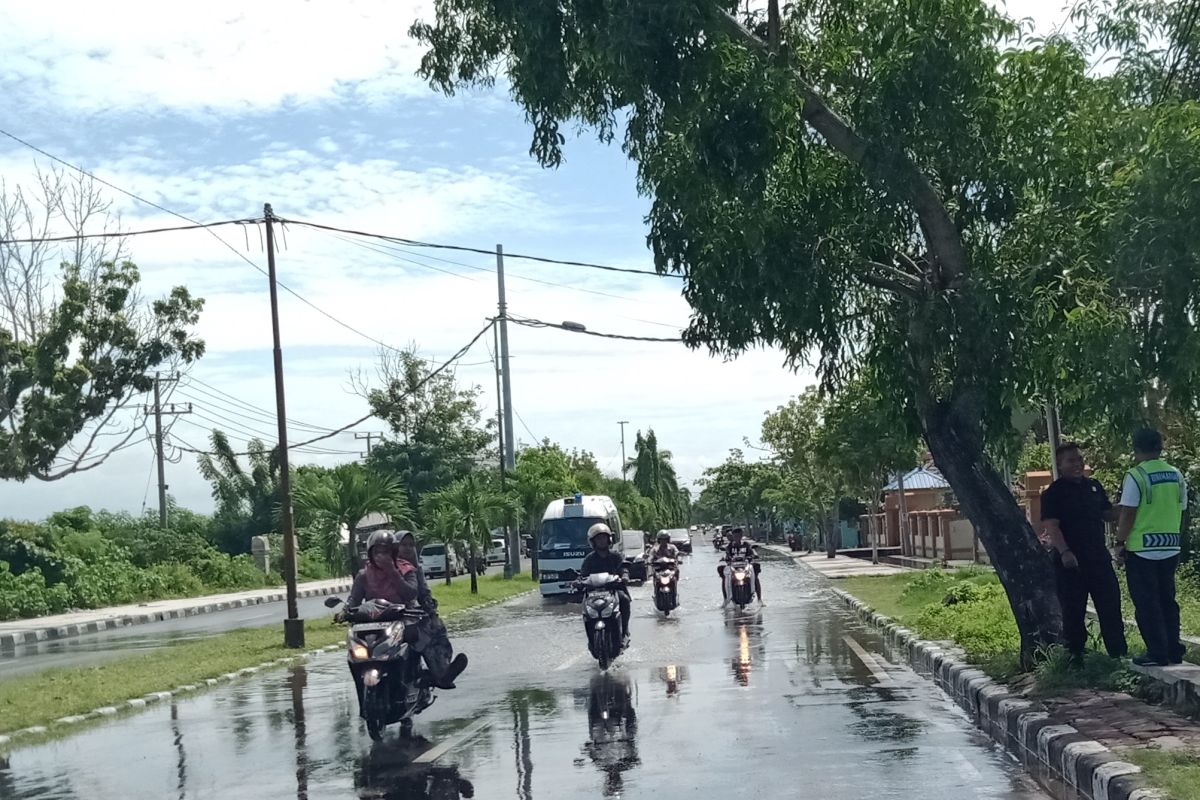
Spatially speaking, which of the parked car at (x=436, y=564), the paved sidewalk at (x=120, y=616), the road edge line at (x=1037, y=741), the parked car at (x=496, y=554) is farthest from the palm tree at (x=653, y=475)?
the road edge line at (x=1037, y=741)

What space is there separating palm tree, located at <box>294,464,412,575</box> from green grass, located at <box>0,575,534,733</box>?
2.19 meters

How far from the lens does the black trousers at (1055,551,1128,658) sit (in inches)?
429

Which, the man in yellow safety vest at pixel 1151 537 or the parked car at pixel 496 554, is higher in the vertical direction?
the man in yellow safety vest at pixel 1151 537

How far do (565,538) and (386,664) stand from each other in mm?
24699

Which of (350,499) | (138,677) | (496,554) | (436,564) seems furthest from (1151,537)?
(496,554)

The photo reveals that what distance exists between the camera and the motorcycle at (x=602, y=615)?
50.2 feet

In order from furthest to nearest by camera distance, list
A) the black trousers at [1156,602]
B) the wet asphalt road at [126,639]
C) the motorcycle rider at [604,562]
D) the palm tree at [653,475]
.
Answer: the palm tree at [653,475] → the wet asphalt road at [126,639] → the motorcycle rider at [604,562] → the black trousers at [1156,602]

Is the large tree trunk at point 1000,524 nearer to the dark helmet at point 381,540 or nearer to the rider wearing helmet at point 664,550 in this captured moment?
the dark helmet at point 381,540

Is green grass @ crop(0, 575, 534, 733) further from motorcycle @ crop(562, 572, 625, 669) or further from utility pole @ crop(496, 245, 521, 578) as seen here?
utility pole @ crop(496, 245, 521, 578)

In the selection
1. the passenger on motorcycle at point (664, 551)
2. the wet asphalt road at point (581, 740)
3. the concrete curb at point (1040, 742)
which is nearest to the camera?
the concrete curb at point (1040, 742)

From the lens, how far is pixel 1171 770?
733 cm

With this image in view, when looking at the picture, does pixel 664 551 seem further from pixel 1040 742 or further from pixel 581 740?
pixel 1040 742

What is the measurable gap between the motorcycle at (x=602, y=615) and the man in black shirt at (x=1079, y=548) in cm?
565

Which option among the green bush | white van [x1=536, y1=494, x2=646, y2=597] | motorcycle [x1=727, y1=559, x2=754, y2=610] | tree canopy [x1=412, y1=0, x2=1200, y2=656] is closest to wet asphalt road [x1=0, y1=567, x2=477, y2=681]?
white van [x1=536, y1=494, x2=646, y2=597]
